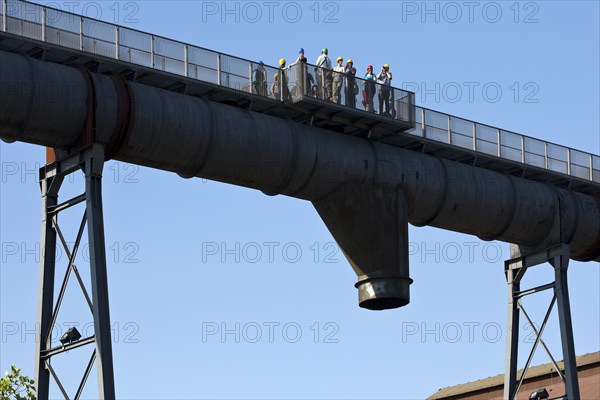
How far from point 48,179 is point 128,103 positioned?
238 cm

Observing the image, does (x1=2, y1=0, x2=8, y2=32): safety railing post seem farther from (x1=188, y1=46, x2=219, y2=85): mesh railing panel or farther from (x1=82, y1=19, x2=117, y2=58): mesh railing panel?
(x1=188, y1=46, x2=219, y2=85): mesh railing panel

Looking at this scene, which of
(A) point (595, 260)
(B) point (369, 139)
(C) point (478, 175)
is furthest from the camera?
(A) point (595, 260)

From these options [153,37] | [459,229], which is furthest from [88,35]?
[459,229]

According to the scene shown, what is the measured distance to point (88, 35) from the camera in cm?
2855

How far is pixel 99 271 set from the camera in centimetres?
2678

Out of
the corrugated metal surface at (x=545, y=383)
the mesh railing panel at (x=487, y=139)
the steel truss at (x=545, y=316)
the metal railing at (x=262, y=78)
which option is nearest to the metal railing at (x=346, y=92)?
the metal railing at (x=262, y=78)

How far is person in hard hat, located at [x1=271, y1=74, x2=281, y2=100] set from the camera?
31766 mm

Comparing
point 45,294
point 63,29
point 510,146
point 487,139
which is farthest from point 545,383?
point 63,29

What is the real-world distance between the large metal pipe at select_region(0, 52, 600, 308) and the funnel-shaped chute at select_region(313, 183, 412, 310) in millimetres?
207

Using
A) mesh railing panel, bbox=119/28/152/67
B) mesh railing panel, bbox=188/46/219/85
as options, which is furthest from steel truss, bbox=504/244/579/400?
mesh railing panel, bbox=119/28/152/67

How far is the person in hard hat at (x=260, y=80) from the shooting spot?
3150 cm

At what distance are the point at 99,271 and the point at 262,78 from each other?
7285 mm

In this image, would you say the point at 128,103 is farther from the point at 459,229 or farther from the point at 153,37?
the point at 459,229

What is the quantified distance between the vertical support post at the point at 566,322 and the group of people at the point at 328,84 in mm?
7393
